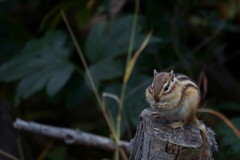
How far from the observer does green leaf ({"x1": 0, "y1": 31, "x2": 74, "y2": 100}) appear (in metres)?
4.07

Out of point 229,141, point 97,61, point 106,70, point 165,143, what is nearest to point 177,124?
point 165,143

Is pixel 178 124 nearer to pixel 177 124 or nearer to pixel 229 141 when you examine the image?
pixel 177 124

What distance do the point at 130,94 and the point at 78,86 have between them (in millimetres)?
588

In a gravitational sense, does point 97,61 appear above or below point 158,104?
below

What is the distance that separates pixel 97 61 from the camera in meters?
4.21

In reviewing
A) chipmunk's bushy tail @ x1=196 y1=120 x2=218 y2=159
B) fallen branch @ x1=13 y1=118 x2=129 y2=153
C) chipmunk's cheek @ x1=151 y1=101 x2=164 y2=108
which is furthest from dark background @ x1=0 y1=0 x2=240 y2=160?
chipmunk's cheek @ x1=151 y1=101 x2=164 y2=108

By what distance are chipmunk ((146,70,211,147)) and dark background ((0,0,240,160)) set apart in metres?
0.92

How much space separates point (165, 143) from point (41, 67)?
2022mm

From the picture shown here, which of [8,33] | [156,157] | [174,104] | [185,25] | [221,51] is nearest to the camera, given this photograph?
[156,157]

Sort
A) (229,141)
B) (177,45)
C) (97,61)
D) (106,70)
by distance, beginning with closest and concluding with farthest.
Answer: (229,141) → (106,70) → (97,61) → (177,45)

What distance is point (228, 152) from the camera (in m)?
3.86

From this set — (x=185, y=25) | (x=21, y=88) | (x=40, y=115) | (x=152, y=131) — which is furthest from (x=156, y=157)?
(x=40, y=115)

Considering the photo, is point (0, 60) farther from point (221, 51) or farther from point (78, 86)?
point (221, 51)

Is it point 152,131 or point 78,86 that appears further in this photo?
point 78,86
